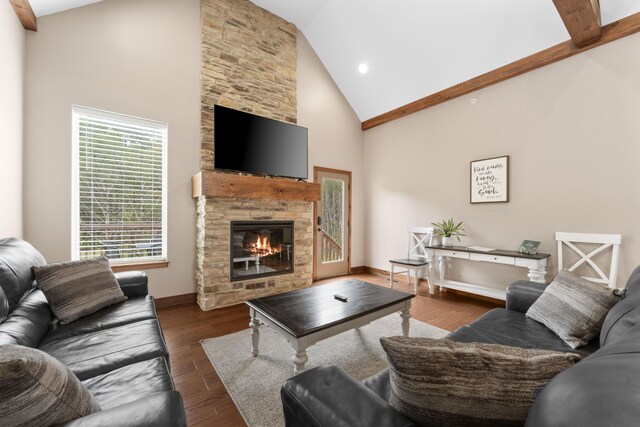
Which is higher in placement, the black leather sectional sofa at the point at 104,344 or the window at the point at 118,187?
the window at the point at 118,187

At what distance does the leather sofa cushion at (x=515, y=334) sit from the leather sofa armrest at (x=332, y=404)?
3.37ft

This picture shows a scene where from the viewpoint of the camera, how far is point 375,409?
829 mm

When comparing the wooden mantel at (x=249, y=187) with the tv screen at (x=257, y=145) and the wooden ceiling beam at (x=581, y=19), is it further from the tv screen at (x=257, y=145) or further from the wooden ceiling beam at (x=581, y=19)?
the wooden ceiling beam at (x=581, y=19)

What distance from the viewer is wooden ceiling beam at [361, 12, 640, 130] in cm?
277

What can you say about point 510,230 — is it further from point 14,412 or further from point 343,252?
point 14,412

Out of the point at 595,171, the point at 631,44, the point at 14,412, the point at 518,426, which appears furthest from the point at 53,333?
the point at 631,44

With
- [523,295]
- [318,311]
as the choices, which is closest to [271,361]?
[318,311]

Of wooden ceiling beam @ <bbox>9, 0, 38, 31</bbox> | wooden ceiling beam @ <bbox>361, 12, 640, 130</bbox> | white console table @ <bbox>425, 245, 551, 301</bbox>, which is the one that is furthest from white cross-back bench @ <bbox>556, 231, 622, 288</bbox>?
wooden ceiling beam @ <bbox>9, 0, 38, 31</bbox>

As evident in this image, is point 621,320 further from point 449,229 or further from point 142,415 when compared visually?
point 449,229

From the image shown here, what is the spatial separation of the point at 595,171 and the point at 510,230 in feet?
3.36

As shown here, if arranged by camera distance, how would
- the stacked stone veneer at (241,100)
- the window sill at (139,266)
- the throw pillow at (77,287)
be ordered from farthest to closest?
the stacked stone veneer at (241,100) → the window sill at (139,266) → the throw pillow at (77,287)

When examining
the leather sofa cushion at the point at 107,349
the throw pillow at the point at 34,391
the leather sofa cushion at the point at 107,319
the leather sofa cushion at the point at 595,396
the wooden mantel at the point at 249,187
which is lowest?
the leather sofa cushion at the point at 107,349

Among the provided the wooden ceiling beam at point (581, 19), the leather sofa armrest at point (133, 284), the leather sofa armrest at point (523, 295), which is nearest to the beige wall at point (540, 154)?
the wooden ceiling beam at point (581, 19)

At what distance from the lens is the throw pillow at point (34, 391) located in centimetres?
65
